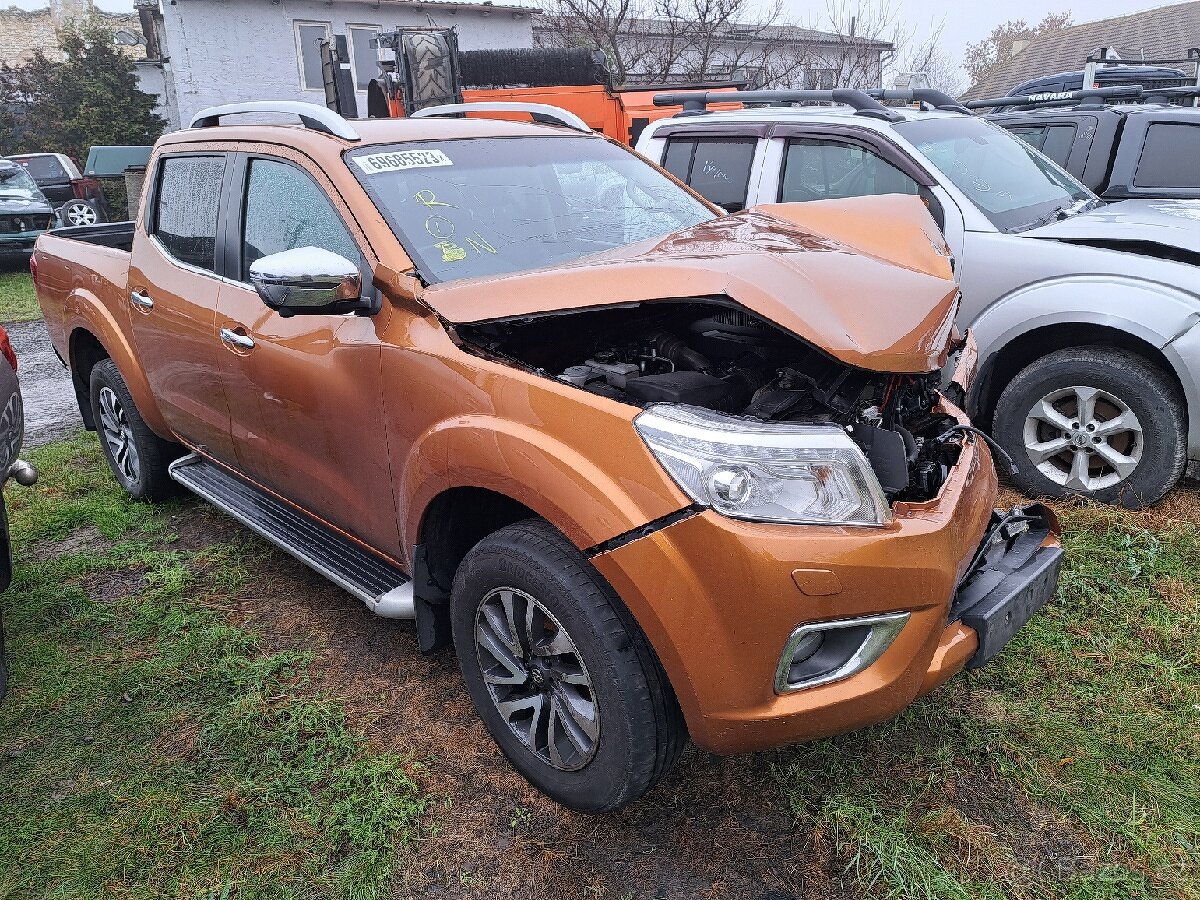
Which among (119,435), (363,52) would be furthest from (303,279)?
(363,52)

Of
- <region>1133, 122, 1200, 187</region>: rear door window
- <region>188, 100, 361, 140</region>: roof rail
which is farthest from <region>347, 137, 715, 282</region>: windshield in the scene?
<region>1133, 122, 1200, 187</region>: rear door window

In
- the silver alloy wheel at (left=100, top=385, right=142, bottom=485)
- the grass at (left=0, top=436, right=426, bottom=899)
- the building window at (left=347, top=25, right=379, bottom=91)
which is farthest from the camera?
the building window at (left=347, top=25, right=379, bottom=91)

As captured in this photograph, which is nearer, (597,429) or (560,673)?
(597,429)

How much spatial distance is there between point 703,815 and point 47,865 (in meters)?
1.79

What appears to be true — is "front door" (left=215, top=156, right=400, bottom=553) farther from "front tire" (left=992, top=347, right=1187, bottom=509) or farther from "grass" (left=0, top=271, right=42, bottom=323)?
"grass" (left=0, top=271, right=42, bottom=323)

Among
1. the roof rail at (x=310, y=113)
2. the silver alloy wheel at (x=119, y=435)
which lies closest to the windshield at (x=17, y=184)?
the silver alloy wheel at (x=119, y=435)

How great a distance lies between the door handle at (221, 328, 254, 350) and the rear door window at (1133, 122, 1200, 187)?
575 centimetres

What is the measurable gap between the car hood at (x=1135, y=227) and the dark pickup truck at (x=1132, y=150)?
3.35 ft

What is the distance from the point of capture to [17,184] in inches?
555

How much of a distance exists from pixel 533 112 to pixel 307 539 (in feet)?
7.20

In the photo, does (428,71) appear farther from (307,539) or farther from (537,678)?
(537,678)

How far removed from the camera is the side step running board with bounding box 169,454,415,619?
2768mm

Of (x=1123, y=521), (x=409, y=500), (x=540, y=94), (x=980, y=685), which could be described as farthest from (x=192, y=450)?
(x=540, y=94)

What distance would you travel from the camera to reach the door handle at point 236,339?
315 centimetres
